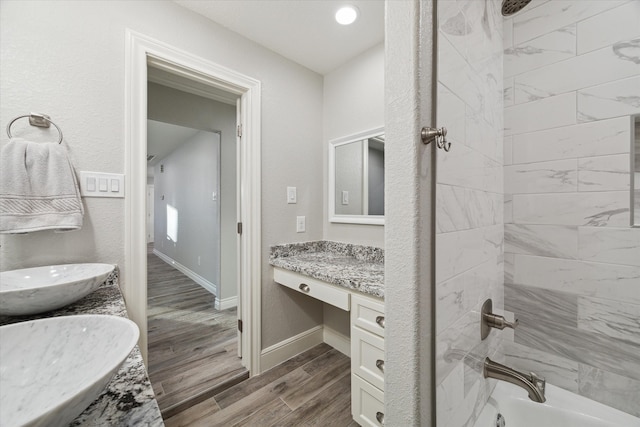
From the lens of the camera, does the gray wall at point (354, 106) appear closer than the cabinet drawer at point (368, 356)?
No

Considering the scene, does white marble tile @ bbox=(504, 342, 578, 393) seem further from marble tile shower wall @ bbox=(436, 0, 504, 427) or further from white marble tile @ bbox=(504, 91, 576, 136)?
white marble tile @ bbox=(504, 91, 576, 136)

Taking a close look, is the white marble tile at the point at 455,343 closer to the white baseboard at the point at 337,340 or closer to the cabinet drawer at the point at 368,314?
the cabinet drawer at the point at 368,314

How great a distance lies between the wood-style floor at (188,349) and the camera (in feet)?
5.14

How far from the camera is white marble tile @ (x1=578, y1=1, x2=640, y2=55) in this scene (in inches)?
37.2

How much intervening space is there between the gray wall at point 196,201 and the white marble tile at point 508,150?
2.69 meters

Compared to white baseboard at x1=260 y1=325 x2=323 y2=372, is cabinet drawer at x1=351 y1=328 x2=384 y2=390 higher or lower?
higher

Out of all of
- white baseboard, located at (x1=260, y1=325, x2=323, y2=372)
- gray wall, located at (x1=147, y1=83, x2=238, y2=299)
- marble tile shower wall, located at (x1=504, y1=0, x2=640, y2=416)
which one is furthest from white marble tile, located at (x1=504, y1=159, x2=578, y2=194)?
gray wall, located at (x1=147, y1=83, x2=238, y2=299)

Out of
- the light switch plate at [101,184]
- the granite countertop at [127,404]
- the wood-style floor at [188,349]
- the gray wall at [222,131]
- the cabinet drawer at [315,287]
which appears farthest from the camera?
the gray wall at [222,131]

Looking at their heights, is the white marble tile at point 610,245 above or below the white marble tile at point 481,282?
above

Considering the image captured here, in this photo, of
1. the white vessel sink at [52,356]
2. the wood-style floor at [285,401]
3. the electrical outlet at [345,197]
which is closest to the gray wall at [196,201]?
the wood-style floor at [285,401]

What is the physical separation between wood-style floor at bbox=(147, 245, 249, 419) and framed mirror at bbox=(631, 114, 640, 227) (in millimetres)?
2209

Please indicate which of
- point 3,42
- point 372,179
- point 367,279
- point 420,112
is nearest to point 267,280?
point 367,279

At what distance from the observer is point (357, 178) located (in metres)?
1.96

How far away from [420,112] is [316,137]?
5.42 feet
